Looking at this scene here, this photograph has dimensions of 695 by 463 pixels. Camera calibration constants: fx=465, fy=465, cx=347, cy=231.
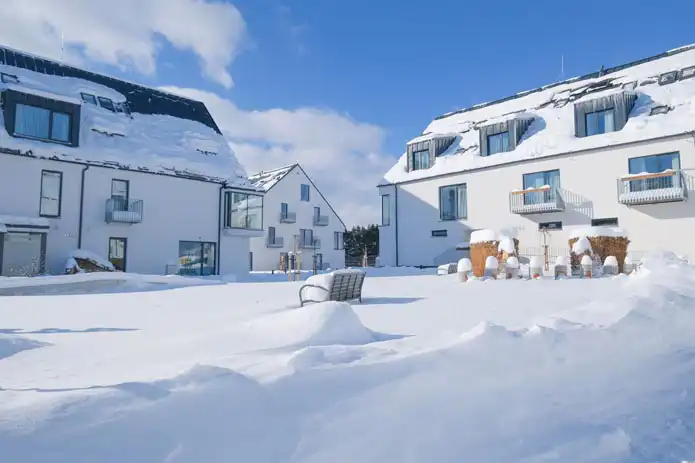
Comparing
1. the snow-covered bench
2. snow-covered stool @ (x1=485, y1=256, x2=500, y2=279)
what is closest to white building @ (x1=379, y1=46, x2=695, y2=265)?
snow-covered stool @ (x1=485, y1=256, x2=500, y2=279)

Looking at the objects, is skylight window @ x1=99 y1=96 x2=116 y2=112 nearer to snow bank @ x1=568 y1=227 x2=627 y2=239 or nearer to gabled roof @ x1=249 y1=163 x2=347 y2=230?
gabled roof @ x1=249 y1=163 x2=347 y2=230

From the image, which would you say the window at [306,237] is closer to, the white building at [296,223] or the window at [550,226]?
the white building at [296,223]

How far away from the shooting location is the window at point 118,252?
66.7ft

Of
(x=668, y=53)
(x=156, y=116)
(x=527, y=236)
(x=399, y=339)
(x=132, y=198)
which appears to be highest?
(x=668, y=53)

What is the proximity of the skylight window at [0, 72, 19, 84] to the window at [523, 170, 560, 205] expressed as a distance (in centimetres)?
2347

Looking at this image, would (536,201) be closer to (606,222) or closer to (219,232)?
(606,222)

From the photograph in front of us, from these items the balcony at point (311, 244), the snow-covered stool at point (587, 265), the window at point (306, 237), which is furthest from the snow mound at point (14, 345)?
the window at point (306, 237)

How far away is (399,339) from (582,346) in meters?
2.46

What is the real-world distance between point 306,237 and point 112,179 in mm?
19915

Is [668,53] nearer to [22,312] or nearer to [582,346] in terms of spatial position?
[582,346]

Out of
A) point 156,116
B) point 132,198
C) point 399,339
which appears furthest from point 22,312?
point 156,116

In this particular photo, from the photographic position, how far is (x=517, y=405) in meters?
4.26

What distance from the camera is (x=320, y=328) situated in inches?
219

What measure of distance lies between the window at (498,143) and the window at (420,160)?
157 inches
